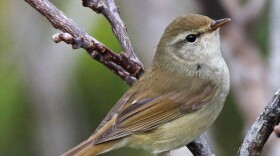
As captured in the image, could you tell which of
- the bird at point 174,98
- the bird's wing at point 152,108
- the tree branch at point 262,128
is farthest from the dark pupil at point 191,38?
the tree branch at point 262,128

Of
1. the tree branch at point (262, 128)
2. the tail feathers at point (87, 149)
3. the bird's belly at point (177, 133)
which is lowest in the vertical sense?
the tree branch at point (262, 128)

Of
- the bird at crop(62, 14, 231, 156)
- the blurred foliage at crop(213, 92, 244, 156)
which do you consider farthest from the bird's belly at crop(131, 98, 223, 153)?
the blurred foliage at crop(213, 92, 244, 156)

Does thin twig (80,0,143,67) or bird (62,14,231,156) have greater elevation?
thin twig (80,0,143,67)

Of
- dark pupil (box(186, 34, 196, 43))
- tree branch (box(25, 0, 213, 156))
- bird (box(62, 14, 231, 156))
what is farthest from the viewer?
dark pupil (box(186, 34, 196, 43))

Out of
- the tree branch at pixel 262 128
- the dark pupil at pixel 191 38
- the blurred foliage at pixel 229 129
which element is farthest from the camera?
the blurred foliage at pixel 229 129

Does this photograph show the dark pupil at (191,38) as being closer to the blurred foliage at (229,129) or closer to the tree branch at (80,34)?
the tree branch at (80,34)

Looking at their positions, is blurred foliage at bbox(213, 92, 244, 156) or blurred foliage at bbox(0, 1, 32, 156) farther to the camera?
blurred foliage at bbox(213, 92, 244, 156)

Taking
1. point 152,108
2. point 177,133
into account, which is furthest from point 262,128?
point 152,108

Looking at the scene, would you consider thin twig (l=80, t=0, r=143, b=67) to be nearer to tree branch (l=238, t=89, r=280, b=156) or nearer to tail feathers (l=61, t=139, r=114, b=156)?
tail feathers (l=61, t=139, r=114, b=156)

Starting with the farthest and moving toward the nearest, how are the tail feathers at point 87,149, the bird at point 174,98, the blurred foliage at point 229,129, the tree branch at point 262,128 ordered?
1. the blurred foliage at point 229,129
2. the bird at point 174,98
3. the tail feathers at point 87,149
4. the tree branch at point 262,128
